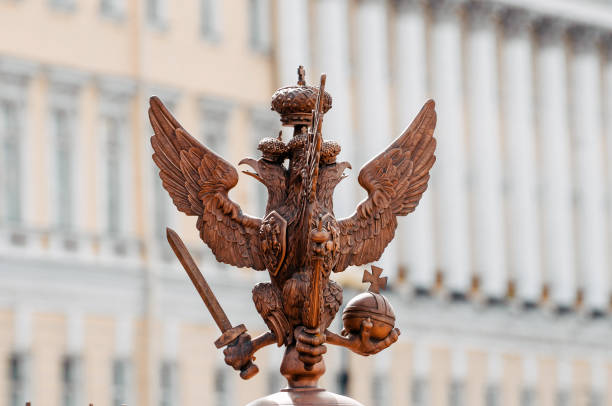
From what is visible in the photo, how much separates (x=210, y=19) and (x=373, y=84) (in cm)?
391

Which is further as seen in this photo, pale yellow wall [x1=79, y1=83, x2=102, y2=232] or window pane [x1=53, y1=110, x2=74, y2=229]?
pale yellow wall [x1=79, y1=83, x2=102, y2=232]

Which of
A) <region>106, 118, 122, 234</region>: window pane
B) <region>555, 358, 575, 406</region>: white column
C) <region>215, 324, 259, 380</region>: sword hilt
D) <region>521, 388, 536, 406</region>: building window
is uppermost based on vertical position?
<region>106, 118, 122, 234</region>: window pane

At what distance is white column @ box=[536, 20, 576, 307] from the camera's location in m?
42.0

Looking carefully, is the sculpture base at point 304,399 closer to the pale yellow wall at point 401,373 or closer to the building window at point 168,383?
the building window at point 168,383

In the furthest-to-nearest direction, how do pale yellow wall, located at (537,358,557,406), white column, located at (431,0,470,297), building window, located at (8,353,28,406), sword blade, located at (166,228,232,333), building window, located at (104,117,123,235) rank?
pale yellow wall, located at (537,358,557,406)
white column, located at (431,0,470,297)
building window, located at (104,117,123,235)
building window, located at (8,353,28,406)
sword blade, located at (166,228,232,333)

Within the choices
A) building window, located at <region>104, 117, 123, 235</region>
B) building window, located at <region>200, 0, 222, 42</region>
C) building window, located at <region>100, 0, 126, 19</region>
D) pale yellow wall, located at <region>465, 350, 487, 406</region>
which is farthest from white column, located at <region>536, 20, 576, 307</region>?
building window, located at <region>100, 0, 126, 19</region>

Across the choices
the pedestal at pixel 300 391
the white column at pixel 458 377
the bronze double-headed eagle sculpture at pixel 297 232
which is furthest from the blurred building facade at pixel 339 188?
the pedestal at pixel 300 391

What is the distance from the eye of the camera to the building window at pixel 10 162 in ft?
109

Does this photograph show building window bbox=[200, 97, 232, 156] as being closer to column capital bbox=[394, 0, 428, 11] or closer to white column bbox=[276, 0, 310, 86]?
white column bbox=[276, 0, 310, 86]

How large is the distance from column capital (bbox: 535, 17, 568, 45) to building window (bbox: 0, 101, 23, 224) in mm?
13149

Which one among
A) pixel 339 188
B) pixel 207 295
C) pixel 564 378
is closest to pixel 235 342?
pixel 207 295

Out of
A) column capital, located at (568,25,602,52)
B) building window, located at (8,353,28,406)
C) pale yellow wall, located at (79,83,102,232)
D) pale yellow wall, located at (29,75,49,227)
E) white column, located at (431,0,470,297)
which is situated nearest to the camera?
building window, located at (8,353,28,406)

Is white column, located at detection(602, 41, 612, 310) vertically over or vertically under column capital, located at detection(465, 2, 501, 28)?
under

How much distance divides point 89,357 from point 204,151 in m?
25.2
